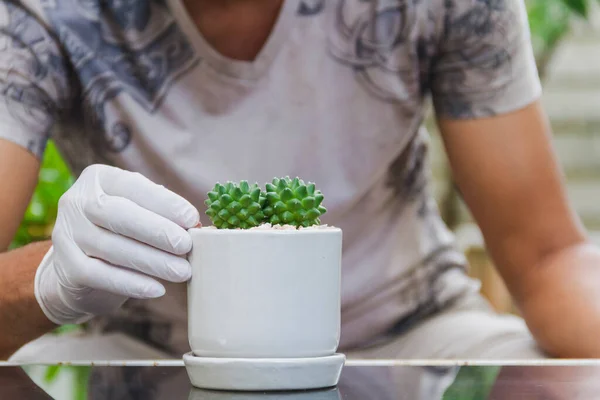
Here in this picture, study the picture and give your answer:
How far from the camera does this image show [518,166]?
4.79 feet

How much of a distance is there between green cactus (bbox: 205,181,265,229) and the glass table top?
0.14 m

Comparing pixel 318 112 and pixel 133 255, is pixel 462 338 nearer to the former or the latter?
pixel 318 112

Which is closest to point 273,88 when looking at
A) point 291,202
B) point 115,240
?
point 115,240

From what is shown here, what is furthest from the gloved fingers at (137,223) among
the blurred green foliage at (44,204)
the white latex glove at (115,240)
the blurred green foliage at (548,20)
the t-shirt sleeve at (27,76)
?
the blurred green foliage at (548,20)

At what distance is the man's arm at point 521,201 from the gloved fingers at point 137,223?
2.18 ft

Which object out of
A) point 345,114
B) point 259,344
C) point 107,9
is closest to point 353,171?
point 345,114

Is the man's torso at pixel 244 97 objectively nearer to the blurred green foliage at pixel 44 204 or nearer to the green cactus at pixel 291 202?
the green cactus at pixel 291 202

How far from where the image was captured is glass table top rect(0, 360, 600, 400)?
2.62 ft

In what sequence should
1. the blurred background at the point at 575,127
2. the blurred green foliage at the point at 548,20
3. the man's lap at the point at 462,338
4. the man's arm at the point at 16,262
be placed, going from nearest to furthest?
the man's arm at the point at 16,262 < the man's lap at the point at 462,338 < the blurred green foliage at the point at 548,20 < the blurred background at the point at 575,127

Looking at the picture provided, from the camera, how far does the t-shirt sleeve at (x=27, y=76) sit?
1.38 m

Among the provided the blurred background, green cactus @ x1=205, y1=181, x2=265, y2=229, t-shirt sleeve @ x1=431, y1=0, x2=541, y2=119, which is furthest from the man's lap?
the blurred background

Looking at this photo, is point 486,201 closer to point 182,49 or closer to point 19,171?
point 182,49

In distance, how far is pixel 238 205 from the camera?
2.63 ft

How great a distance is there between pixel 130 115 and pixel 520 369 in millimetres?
763
